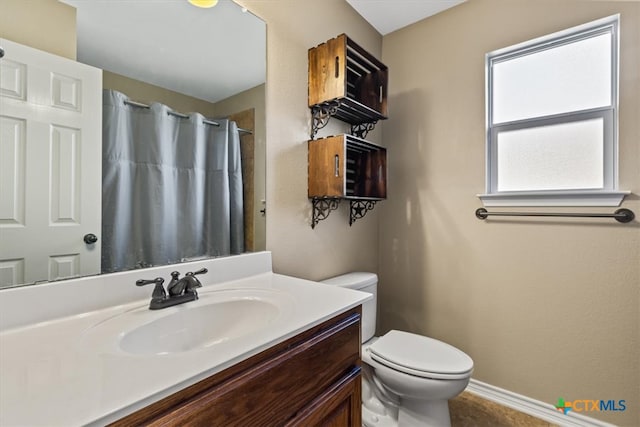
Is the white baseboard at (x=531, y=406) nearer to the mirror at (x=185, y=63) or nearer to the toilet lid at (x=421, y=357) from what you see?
the toilet lid at (x=421, y=357)

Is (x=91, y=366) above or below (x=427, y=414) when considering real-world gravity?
above

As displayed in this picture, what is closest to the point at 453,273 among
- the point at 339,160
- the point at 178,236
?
the point at 339,160

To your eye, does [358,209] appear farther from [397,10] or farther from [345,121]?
[397,10]

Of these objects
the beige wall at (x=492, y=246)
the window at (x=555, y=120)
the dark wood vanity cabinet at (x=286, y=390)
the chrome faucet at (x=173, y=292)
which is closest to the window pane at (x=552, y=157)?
Result: the window at (x=555, y=120)

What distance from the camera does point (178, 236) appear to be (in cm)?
108

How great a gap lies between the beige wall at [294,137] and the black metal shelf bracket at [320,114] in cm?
4

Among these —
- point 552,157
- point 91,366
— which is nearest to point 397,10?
point 552,157

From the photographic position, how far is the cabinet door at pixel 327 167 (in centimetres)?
148

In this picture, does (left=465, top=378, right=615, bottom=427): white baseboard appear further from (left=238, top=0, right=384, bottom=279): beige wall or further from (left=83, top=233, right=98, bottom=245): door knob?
(left=83, top=233, right=98, bottom=245): door knob

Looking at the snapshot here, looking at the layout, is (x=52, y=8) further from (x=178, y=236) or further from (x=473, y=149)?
(x=473, y=149)

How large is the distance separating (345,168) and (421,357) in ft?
3.12

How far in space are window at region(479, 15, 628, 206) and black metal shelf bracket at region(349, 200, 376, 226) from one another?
26.7 inches

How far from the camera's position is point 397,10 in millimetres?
1889

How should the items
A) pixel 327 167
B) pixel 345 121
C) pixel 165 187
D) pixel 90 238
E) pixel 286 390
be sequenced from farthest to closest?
pixel 345 121 → pixel 327 167 → pixel 165 187 → pixel 90 238 → pixel 286 390
